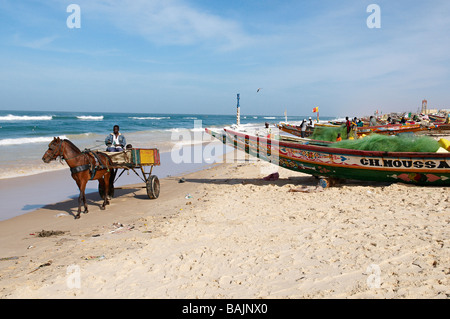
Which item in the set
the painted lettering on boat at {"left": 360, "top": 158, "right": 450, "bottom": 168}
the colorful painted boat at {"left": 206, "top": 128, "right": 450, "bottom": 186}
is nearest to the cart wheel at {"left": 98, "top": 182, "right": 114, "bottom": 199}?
the colorful painted boat at {"left": 206, "top": 128, "right": 450, "bottom": 186}

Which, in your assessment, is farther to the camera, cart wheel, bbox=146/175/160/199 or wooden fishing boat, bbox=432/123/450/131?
wooden fishing boat, bbox=432/123/450/131

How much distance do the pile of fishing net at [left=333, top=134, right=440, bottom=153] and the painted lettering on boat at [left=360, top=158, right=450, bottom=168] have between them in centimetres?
59

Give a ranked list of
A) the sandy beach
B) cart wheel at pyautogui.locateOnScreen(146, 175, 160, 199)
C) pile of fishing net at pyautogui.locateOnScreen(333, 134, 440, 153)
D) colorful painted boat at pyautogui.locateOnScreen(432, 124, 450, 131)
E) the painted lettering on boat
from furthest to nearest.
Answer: colorful painted boat at pyautogui.locateOnScreen(432, 124, 450, 131) < cart wheel at pyautogui.locateOnScreen(146, 175, 160, 199) < pile of fishing net at pyautogui.locateOnScreen(333, 134, 440, 153) < the painted lettering on boat < the sandy beach

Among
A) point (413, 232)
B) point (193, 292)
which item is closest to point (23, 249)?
point (193, 292)

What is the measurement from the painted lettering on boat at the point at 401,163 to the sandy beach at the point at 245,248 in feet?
1.87

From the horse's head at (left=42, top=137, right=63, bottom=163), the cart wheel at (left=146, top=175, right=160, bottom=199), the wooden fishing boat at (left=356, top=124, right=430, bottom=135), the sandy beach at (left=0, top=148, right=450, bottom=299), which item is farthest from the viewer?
the wooden fishing boat at (left=356, top=124, right=430, bottom=135)

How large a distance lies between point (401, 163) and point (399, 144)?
93 cm

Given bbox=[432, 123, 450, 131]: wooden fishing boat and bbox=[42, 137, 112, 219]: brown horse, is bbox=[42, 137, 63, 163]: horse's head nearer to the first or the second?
bbox=[42, 137, 112, 219]: brown horse

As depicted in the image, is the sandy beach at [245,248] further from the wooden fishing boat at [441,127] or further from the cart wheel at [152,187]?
the wooden fishing boat at [441,127]

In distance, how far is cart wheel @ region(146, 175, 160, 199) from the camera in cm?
936

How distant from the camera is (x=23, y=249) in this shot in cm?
577

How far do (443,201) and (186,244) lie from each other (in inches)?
218

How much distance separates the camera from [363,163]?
8.87 meters

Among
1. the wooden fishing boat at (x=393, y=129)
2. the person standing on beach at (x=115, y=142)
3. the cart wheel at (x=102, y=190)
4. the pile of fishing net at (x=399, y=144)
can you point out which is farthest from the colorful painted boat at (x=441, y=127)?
the cart wheel at (x=102, y=190)
